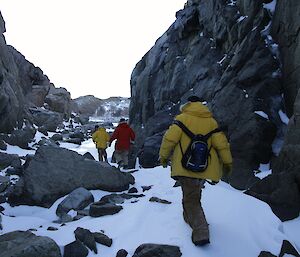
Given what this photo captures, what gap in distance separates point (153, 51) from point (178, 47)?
4.94m

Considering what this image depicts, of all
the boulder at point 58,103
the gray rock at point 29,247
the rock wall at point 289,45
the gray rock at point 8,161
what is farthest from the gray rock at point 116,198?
the boulder at point 58,103

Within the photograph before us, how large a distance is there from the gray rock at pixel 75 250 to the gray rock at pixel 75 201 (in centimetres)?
344

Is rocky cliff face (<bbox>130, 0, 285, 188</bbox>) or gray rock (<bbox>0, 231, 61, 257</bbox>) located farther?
rocky cliff face (<bbox>130, 0, 285, 188</bbox>)

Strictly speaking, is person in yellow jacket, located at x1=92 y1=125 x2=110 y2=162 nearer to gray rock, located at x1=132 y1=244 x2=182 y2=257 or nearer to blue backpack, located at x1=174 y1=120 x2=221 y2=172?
blue backpack, located at x1=174 y1=120 x2=221 y2=172

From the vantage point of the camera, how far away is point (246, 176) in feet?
38.0

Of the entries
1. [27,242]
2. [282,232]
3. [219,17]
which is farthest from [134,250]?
[219,17]

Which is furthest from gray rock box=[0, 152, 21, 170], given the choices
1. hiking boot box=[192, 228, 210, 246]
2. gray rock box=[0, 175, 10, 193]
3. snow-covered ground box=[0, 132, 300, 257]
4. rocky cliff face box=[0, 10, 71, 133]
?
hiking boot box=[192, 228, 210, 246]

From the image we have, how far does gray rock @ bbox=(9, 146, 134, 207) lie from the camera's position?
10953 millimetres

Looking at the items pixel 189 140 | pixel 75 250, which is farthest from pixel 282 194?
pixel 75 250

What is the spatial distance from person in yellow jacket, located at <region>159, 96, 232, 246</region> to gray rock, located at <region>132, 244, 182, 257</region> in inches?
22.7

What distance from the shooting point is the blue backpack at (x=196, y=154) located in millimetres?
6477

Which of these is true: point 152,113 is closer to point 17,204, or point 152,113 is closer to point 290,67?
point 290,67

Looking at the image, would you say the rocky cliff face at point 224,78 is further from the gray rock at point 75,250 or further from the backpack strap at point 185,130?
the gray rock at point 75,250

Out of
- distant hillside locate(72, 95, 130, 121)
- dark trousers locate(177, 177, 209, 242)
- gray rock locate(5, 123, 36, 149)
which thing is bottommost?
distant hillside locate(72, 95, 130, 121)
